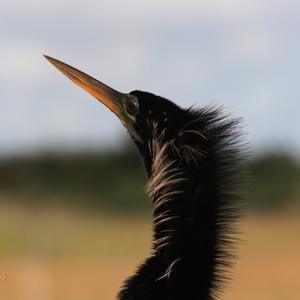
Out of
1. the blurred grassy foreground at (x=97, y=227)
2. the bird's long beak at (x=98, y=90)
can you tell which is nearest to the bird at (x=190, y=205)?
the bird's long beak at (x=98, y=90)

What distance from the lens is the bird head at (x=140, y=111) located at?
512cm

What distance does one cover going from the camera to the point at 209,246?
4980 millimetres

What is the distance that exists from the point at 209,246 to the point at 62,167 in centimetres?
5228

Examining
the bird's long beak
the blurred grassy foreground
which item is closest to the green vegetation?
the blurred grassy foreground

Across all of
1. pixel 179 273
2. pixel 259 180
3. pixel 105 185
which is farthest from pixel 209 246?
pixel 105 185

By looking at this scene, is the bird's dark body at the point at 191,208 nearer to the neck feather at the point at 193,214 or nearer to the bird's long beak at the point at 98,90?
the neck feather at the point at 193,214

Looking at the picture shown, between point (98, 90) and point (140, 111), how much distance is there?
353 mm

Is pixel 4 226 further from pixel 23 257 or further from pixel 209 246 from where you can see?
pixel 209 246

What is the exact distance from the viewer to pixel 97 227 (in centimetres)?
4644

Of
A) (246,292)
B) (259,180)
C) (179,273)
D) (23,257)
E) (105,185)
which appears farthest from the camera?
(105,185)

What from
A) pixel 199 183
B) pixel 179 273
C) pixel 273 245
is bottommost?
pixel 273 245

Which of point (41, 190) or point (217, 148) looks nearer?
point (217, 148)

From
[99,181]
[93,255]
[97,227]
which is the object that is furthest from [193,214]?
[99,181]

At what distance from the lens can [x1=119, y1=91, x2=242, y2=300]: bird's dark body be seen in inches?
195
